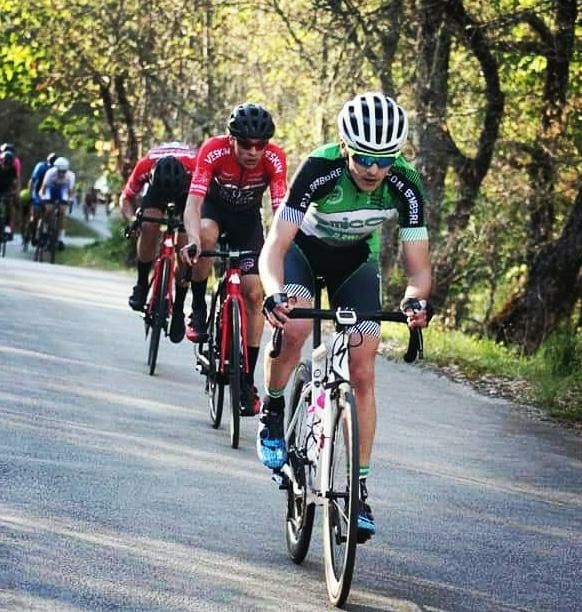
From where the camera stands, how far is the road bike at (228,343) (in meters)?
10.3

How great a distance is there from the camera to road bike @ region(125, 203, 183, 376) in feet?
42.9

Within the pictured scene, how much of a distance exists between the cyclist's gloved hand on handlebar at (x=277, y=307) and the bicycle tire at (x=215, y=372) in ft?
13.3

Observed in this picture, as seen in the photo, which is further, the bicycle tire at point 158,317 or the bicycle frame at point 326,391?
the bicycle tire at point 158,317

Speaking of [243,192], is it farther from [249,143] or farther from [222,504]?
[222,504]

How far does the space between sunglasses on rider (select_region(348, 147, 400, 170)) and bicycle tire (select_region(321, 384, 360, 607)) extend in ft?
3.26

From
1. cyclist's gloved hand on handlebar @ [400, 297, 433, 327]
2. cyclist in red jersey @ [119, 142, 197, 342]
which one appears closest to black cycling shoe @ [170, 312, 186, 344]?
cyclist in red jersey @ [119, 142, 197, 342]

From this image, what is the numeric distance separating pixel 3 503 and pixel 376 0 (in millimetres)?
15123

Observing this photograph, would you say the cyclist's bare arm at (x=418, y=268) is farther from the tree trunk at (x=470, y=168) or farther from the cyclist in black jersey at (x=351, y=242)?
the tree trunk at (x=470, y=168)

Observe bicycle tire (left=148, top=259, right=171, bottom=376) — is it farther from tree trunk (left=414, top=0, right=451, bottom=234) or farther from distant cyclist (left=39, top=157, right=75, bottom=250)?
distant cyclist (left=39, top=157, right=75, bottom=250)

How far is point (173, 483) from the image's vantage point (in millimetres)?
8492

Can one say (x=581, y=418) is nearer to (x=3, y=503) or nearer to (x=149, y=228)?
(x=149, y=228)

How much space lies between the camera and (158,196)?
13.3m

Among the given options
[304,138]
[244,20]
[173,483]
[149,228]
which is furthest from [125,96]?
[173,483]

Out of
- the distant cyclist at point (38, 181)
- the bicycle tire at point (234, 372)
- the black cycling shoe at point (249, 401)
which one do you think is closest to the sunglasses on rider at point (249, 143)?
the bicycle tire at point (234, 372)
